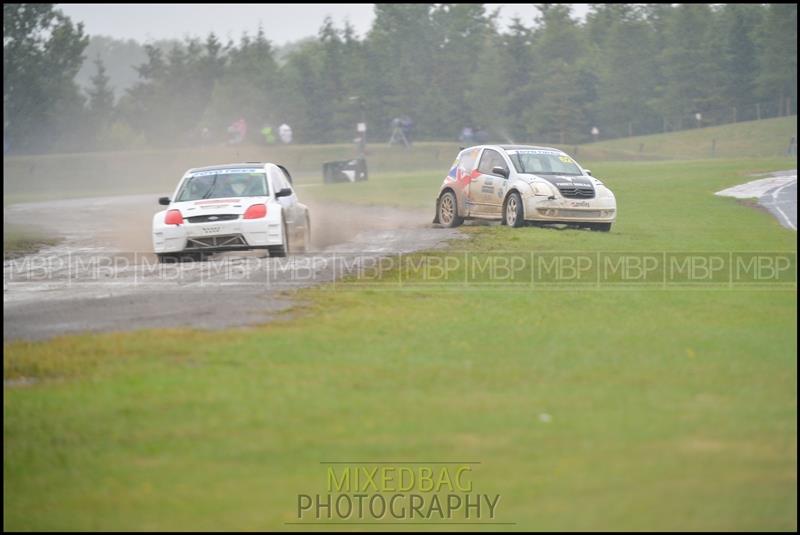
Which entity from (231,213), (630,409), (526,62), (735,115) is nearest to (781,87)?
(735,115)

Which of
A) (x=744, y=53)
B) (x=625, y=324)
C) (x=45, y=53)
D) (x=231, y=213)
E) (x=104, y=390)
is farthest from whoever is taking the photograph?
(x=744, y=53)

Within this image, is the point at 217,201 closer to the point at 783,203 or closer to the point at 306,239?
the point at 306,239

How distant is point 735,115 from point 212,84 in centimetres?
4589

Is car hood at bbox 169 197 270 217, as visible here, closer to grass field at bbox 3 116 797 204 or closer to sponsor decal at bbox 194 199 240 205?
sponsor decal at bbox 194 199 240 205

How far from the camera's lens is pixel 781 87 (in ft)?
285

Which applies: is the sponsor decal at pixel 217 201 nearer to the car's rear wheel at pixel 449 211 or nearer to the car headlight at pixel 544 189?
the car headlight at pixel 544 189

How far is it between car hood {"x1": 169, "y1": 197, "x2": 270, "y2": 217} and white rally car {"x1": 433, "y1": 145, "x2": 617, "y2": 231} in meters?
5.35

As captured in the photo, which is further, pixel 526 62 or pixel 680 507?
pixel 526 62

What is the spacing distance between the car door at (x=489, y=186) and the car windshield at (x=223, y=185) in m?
5.02

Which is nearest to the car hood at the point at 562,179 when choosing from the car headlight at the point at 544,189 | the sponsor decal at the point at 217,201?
the car headlight at the point at 544,189

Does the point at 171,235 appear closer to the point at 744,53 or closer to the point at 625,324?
the point at 625,324

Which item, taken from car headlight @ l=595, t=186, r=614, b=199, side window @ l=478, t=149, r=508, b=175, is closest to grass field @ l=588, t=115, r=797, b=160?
side window @ l=478, t=149, r=508, b=175

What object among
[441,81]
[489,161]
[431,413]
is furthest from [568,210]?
[441,81]

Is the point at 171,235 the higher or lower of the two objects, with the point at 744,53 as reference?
lower
